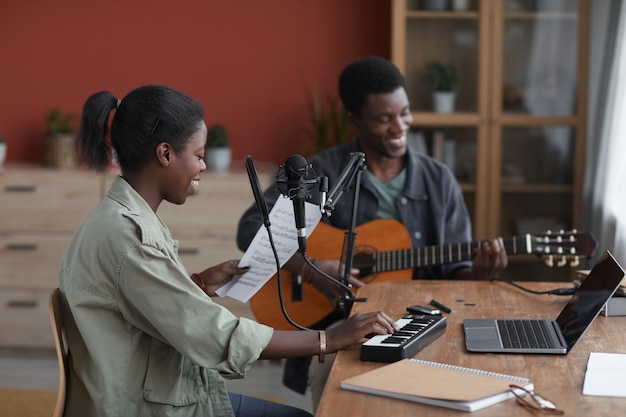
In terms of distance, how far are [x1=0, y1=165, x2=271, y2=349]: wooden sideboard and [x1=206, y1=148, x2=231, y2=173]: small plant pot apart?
0.24 ft

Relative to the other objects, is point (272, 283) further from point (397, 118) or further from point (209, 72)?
point (209, 72)

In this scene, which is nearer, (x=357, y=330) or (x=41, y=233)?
(x=357, y=330)

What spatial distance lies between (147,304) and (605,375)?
2.71 ft

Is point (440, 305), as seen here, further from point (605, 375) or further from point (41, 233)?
point (41, 233)

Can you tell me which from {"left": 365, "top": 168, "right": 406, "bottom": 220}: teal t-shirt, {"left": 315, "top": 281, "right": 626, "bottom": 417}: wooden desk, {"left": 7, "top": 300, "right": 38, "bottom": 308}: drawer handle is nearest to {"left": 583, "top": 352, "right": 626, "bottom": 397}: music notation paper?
{"left": 315, "top": 281, "right": 626, "bottom": 417}: wooden desk

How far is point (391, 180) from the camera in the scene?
3.02 m

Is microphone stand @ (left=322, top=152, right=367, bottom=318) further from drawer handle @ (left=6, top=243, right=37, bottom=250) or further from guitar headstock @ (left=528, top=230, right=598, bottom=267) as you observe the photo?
drawer handle @ (left=6, top=243, right=37, bottom=250)

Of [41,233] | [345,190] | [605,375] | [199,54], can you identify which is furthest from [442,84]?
[605,375]

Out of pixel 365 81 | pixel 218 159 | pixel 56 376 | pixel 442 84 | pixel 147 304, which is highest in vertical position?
pixel 365 81

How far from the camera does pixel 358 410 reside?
1.49m

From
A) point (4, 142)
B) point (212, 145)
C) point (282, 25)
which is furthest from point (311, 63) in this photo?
point (4, 142)

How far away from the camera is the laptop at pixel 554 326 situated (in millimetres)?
1848

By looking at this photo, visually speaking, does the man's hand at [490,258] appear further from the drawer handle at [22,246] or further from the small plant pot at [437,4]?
the drawer handle at [22,246]

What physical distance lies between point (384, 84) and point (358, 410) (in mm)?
1644
